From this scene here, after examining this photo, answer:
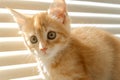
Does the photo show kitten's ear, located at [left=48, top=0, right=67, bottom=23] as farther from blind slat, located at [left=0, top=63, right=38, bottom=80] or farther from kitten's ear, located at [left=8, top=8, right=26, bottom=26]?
blind slat, located at [left=0, top=63, right=38, bottom=80]

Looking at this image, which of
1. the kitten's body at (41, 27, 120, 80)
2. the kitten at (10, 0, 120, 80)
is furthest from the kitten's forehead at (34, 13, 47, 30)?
the kitten's body at (41, 27, 120, 80)

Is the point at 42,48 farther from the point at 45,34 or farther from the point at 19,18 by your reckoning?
the point at 19,18

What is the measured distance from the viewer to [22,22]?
1411 mm

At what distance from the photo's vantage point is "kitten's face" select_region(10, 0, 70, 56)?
4.38 ft

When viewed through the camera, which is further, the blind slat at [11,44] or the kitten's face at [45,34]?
the blind slat at [11,44]

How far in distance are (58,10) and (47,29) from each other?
0.32ft

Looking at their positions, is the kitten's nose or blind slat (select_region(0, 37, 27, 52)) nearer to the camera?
the kitten's nose

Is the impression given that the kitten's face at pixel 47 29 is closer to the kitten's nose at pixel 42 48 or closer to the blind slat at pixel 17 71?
the kitten's nose at pixel 42 48

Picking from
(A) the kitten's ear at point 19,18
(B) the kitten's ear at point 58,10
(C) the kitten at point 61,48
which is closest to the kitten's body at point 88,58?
(C) the kitten at point 61,48

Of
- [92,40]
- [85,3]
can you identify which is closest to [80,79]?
[92,40]

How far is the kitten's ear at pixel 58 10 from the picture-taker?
1348 mm

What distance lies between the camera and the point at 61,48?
54.1 inches

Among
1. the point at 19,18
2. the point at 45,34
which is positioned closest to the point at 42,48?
the point at 45,34

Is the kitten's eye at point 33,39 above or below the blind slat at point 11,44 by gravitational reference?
above
